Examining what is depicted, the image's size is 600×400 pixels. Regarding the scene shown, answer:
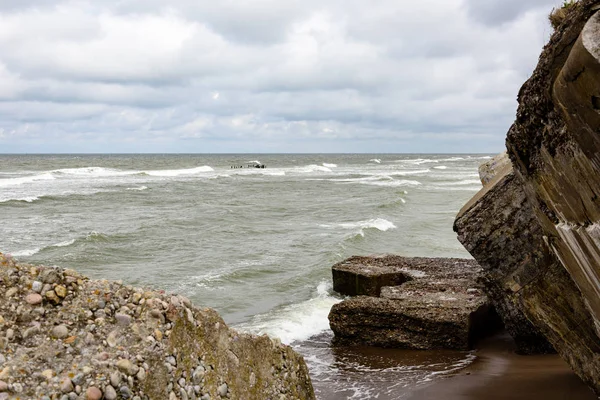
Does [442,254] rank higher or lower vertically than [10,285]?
lower

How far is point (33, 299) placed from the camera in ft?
16.2

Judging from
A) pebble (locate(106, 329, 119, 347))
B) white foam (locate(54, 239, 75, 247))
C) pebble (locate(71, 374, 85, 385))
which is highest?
pebble (locate(106, 329, 119, 347))

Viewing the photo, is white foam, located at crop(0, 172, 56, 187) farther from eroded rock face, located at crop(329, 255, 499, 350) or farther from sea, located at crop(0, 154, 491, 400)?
eroded rock face, located at crop(329, 255, 499, 350)

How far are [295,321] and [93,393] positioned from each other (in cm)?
872

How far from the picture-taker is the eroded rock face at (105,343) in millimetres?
4504

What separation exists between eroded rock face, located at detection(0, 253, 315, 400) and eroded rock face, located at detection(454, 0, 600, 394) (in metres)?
3.28

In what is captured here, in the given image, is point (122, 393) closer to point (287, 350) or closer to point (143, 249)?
point (287, 350)

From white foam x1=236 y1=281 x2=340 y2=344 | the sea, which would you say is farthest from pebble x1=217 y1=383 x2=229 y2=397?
white foam x1=236 y1=281 x2=340 y2=344

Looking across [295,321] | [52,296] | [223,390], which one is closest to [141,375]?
[223,390]

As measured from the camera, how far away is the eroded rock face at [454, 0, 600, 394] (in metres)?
3.92

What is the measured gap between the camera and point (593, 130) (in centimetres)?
392

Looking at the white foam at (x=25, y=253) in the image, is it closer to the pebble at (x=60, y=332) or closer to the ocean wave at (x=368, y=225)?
the ocean wave at (x=368, y=225)

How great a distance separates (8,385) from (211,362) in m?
1.73

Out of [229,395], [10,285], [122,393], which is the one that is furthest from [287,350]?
[10,285]
